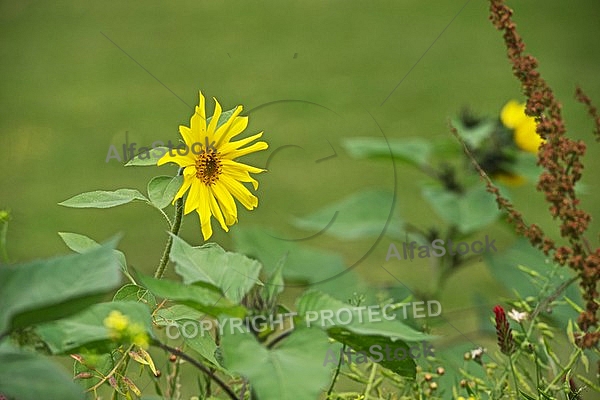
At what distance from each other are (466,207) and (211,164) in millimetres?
867

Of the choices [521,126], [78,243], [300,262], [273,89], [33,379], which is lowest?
[33,379]

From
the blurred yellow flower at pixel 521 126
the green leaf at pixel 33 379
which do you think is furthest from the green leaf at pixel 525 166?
the green leaf at pixel 33 379

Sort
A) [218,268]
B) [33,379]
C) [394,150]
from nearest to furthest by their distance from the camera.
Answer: [33,379] → [218,268] → [394,150]

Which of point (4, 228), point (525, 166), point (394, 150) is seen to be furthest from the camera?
point (394, 150)

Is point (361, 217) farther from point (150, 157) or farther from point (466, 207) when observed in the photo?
point (150, 157)

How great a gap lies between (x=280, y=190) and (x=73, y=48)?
149 cm

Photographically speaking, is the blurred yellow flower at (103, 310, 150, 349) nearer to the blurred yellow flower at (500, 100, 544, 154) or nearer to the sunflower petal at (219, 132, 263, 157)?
the sunflower petal at (219, 132, 263, 157)

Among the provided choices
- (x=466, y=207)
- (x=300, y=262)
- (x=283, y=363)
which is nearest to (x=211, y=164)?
(x=283, y=363)

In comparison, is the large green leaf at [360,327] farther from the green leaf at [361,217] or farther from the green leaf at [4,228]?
the green leaf at [361,217]

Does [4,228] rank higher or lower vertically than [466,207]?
lower

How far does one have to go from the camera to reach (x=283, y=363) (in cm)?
43

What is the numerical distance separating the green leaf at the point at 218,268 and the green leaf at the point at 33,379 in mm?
103

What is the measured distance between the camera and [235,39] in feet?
13.2

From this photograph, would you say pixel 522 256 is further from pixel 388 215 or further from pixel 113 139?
pixel 113 139
